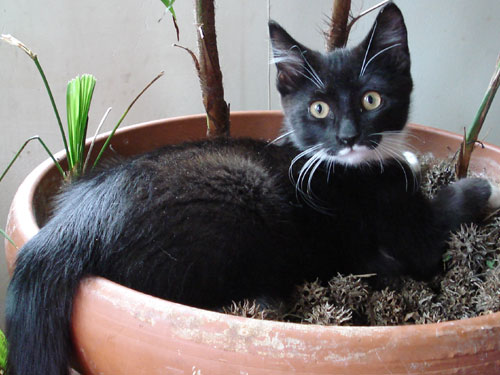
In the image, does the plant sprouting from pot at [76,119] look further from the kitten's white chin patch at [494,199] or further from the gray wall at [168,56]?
the kitten's white chin patch at [494,199]

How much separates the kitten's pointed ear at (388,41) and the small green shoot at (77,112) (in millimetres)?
631

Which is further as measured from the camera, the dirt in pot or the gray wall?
the gray wall

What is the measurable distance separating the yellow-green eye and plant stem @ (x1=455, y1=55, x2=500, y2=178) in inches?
9.2

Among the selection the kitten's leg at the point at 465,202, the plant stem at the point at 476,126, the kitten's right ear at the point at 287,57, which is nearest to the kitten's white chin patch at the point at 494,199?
the kitten's leg at the point at 465,202

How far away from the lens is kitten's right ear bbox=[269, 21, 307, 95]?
3.35ft

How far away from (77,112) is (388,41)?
0.73 meters

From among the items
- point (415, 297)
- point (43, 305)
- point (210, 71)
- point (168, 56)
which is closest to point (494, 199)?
point (415, 297)

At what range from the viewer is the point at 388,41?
3.28 ft

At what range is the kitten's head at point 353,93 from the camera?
0.95 meters

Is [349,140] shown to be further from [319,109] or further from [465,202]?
[465,202]

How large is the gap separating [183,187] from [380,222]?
1.43 ft

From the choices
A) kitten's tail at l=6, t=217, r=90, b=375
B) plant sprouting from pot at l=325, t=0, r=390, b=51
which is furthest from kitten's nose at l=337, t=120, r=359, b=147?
kitten's tail at l=6, t=217, r=90, b=375

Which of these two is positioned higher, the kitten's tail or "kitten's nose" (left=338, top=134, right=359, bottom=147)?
"kitten's nose" (left=338, top=134, right=359, bottom=147)

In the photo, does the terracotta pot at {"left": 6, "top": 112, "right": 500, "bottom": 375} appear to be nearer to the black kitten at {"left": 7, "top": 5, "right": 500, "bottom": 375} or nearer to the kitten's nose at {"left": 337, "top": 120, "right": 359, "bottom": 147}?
the black kitten at {"left": 7, "top": 5, "right": 500, "bottom": 375}
